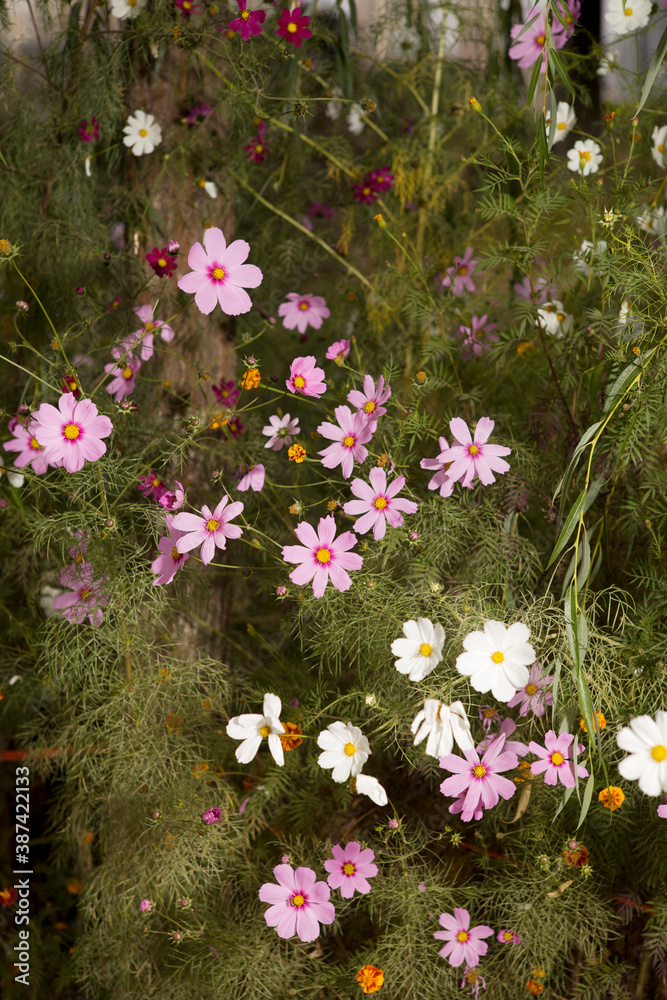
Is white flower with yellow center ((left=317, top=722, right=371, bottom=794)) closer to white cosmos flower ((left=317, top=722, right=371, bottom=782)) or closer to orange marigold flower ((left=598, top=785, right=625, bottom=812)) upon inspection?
white cosmos flower ((left=317, top=722, right=371, bottom=782))

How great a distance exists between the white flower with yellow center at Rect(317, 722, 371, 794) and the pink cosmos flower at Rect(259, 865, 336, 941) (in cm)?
18

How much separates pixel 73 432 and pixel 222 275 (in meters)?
0.28

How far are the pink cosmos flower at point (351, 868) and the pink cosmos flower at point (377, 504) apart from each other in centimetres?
44

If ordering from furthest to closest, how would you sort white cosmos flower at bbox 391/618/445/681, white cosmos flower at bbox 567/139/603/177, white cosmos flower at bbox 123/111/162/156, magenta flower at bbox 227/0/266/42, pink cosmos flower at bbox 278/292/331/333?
pink cosmos flower at bbox 278/292/331/333 → white cosmos flower at bbox 123/111/162/156 → white cosmos flower at bbox 567/139/603/177 → magenta flower at bbox 227/0/266/42 → white cosmos flower at bbox 391/618/445/681

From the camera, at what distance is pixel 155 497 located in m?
1.20

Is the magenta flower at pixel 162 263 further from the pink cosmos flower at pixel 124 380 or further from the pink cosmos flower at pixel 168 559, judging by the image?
the pink cosmos flower at pixel 168 559

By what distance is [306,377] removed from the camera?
108 centimetres

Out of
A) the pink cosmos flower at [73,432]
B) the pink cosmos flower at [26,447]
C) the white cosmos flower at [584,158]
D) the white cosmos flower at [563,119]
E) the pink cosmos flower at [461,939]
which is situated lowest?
the pink cosmos flower at [461,939]

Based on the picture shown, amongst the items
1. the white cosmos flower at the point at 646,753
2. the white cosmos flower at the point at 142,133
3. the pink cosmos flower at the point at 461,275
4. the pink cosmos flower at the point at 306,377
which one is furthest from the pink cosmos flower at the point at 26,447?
the white cosmos flower at the point at 646,753

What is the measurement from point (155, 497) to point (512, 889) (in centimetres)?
78

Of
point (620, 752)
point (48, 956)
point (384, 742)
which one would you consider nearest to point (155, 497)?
point (384, 742)

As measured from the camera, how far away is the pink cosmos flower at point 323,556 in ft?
3.28

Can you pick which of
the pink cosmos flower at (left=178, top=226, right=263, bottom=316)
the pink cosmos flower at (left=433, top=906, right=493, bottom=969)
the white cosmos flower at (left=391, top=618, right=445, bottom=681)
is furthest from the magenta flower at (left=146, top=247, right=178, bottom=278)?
the pink cosmos flower at (left=433, top=906, right=493, bottom=969)

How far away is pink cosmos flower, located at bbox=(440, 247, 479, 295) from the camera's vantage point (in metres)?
1.41
